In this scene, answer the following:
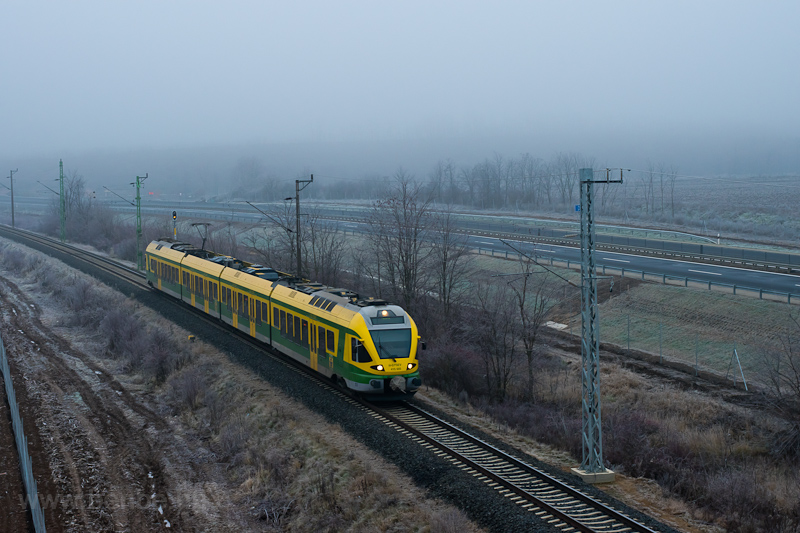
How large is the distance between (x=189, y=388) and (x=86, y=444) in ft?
14.1

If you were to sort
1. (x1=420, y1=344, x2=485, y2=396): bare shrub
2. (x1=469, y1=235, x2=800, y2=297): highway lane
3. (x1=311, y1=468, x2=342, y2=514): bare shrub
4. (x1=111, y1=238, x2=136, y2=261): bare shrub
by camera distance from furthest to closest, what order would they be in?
(x1=111, y1=238, x2=136, y2=261): bare shrub → (x1=469, y1=235, x2=800, y2=297): highway lane → (x1=420, y1=344, x2=485, y2=396): bare shrub → (x1=311, y1=468, x2=342, y2=514): bare shrub

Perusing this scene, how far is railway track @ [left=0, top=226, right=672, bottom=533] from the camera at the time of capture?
1309cm

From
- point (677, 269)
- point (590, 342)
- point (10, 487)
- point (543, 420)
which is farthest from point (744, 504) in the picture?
point (677, 269)

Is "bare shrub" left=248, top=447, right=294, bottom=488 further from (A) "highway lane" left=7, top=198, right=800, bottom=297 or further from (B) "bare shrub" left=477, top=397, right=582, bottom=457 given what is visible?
(A) "highway lane" left=7, top=198, right=800, bottom=297

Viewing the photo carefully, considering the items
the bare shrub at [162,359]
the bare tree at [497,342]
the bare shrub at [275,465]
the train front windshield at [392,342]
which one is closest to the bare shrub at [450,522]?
the bare shrub at [275,465]

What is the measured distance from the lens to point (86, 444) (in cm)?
2084

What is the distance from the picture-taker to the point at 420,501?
47.4ft

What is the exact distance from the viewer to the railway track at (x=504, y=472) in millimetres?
13086

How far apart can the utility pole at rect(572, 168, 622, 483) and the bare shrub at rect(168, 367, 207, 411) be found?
13634 mm

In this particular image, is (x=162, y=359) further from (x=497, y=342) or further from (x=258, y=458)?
(x=497, y=342)

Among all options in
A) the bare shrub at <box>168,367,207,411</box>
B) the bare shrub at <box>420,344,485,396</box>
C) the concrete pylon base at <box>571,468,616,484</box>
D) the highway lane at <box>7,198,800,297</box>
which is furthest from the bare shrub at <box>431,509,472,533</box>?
the highway lane at <box>7,198,800,297</box>

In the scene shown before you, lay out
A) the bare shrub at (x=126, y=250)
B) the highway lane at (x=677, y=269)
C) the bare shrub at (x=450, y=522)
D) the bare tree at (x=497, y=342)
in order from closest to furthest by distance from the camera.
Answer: the bare shrub at (x=450, y=522), the bare tree at (x=497, y=342), the highway lane at (x=677, y=269), the bare shrub at (x=126, y=250)

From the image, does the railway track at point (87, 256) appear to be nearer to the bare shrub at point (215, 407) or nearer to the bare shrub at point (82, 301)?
the bare shrub at point (82, 301)

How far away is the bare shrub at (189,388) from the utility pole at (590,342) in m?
13.6
